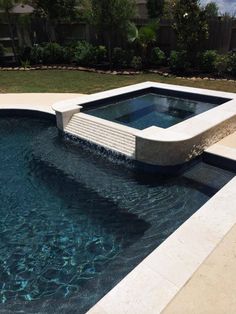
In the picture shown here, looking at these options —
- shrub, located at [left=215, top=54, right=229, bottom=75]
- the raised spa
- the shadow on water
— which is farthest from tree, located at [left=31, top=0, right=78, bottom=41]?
the shadow on water

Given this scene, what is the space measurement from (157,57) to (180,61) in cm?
190

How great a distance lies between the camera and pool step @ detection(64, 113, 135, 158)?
307 inches

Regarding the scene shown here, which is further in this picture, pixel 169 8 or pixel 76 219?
pixel 169 8

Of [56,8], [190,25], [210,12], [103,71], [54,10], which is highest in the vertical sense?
[56,8]

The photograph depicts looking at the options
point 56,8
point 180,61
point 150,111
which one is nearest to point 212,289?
point 150,111

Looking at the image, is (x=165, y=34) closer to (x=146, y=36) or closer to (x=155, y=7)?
(x=146, y=36)

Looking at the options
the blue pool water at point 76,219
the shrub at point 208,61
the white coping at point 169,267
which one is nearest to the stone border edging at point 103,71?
the shrub at point 208,61

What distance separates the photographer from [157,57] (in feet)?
56.9

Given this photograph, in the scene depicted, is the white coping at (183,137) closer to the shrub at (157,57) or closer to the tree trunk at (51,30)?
the shrub at (157,57)

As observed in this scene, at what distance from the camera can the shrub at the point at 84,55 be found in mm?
18266

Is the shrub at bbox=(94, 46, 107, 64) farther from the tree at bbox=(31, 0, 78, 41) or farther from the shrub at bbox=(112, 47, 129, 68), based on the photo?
the tree at bbox=(31, 0, 78, 41)

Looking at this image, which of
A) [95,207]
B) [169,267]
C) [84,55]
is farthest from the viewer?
[84,55]

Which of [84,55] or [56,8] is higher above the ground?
[56,8]

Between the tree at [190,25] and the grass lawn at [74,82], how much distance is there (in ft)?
6.32
